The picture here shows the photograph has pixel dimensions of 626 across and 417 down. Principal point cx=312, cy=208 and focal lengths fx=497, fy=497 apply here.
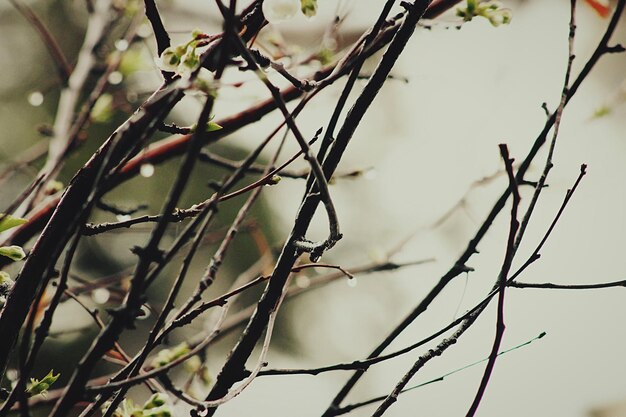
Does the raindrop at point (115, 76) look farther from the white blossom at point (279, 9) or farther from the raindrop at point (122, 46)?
the white blossom at point (279, 9)

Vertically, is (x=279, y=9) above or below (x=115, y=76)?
below

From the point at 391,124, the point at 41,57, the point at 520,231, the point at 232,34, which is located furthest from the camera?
the point at 41,57

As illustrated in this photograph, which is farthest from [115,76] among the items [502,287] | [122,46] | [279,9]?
[502,287]

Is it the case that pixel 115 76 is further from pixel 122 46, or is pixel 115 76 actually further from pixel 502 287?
pixel 502 287

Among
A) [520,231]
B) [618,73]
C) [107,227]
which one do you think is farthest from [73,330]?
[618,73]

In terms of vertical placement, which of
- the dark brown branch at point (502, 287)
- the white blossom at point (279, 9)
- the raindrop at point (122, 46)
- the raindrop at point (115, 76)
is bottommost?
the dark brown branch at point (502, 287)

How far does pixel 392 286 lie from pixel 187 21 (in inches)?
81.6

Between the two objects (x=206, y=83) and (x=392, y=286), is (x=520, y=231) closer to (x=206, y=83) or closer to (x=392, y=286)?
→ (x=206, y=83)

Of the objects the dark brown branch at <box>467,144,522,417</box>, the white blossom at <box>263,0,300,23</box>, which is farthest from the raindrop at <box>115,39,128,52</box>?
the dark brown branch at <box>467,144,522,417</box>

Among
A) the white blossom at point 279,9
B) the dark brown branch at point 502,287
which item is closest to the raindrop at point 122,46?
the white blossom at point 279,9

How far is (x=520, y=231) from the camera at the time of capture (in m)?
0.54

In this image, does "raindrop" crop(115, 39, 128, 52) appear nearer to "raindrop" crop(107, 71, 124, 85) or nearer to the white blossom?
"raindrop" crop(107, 71, 124, 85)

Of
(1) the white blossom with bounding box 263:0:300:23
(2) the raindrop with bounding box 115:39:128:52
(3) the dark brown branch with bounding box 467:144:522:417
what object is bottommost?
(3) the dark brown branch with bounding box 467:144:522:417

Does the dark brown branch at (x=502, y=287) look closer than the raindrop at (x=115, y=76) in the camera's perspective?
Yes
